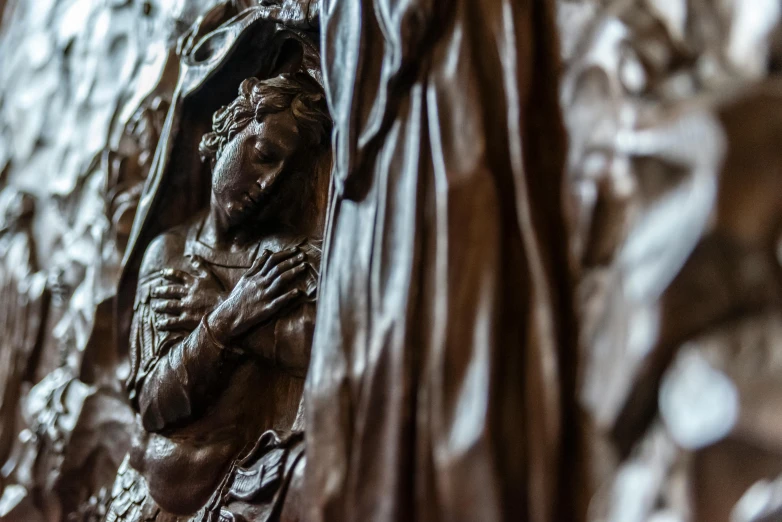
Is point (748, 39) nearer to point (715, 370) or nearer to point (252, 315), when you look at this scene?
point (715, 370)

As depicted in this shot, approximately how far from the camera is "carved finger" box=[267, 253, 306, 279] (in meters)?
1.38

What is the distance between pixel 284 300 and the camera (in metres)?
1.36

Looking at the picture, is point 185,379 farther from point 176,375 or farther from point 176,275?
point 176,275

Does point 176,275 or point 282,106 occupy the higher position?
point 282,106

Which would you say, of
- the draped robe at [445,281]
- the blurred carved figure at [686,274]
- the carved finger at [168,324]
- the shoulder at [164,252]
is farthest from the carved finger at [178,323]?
the blurred carved figure at [686,274]

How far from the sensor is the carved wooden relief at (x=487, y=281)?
775 millimetres

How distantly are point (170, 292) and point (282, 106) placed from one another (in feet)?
1.53

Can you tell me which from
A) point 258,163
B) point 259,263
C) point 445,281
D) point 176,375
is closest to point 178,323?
point 176,375

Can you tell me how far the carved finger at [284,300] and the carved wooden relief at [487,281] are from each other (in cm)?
1

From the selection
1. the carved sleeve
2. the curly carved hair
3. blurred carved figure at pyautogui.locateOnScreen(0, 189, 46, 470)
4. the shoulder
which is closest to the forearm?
the carved sleeve

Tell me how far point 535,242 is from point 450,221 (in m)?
0.11

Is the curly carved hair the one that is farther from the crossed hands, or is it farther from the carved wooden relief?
the crossed hands

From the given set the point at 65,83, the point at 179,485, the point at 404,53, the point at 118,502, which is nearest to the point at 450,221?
the point at 404,53

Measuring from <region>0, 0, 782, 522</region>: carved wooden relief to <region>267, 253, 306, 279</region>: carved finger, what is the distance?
Result: 0.01 meters
